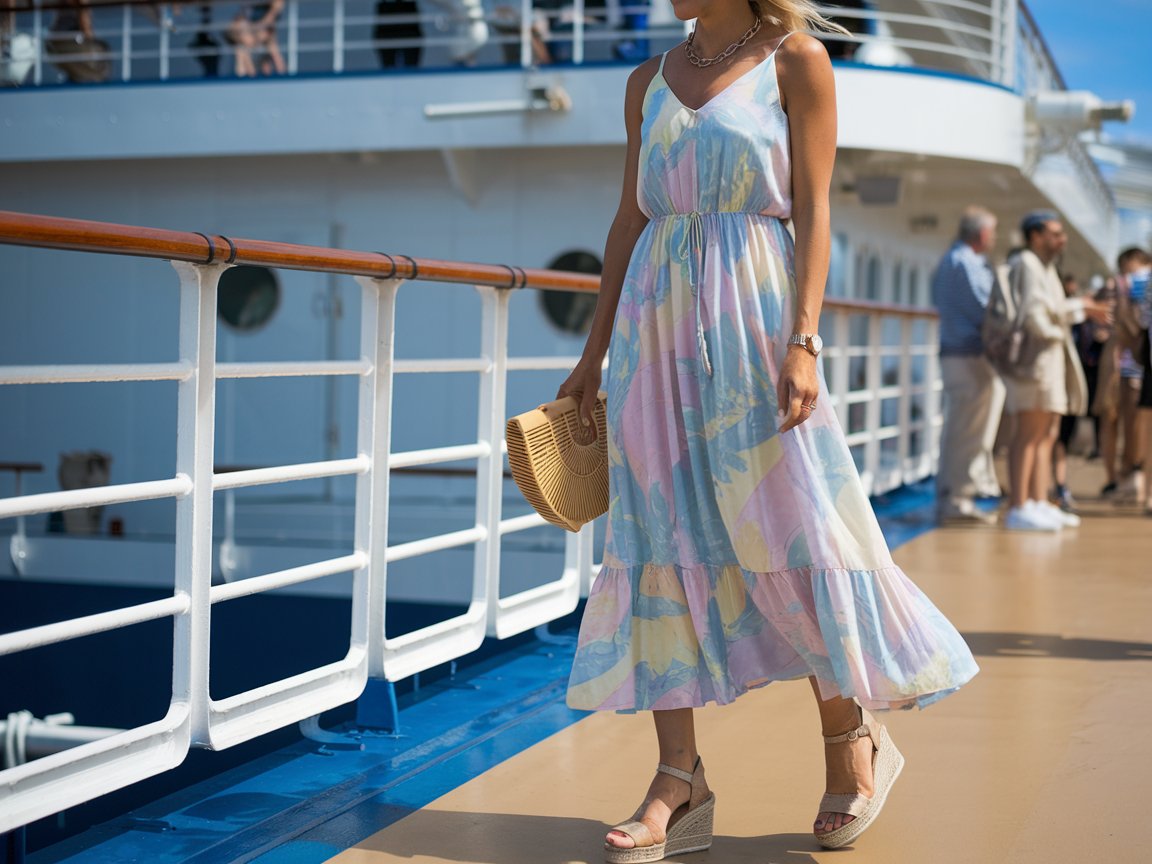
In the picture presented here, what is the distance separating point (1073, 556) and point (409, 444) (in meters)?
5.02

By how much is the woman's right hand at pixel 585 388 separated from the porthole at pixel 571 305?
6.74 m

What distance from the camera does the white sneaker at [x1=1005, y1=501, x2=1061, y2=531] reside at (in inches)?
240

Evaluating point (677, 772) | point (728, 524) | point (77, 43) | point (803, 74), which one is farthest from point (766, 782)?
point (77, 43)

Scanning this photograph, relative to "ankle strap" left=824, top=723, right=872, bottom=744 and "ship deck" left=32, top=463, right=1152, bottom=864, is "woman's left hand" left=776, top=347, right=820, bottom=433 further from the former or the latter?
"ship deck" left=32, top=463, right=1152, bottom=864

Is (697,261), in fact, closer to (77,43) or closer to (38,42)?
(38,42)

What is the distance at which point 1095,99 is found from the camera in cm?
971

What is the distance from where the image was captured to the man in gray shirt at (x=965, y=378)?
6141 mm

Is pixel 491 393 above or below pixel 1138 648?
above

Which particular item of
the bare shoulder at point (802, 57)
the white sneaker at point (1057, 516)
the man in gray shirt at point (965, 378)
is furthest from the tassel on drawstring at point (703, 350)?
the white sneaker at point (1057, 516)

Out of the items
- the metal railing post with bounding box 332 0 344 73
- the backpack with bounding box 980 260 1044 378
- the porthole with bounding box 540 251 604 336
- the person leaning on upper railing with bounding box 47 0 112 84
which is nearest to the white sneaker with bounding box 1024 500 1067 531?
the backpack with bounding box 980 260 1044 378

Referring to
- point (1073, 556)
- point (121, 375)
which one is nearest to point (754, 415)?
point (121, 375)

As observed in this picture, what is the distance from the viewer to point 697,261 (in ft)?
6.63

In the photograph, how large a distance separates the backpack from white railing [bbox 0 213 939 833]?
289 centimetres

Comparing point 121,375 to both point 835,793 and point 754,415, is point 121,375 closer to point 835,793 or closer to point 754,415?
point 754,415
